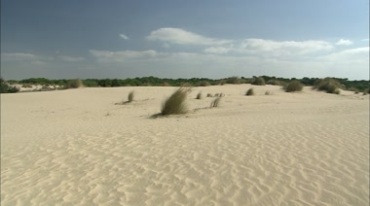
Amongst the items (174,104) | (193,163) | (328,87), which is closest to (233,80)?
(328,87)

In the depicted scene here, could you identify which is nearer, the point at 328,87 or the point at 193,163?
the point at 193,163

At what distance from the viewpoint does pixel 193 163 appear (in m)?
6.75

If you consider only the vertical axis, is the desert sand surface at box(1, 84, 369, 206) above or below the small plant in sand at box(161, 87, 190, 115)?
below

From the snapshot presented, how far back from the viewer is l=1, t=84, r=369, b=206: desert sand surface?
5.26 metres

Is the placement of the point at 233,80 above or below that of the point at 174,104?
above

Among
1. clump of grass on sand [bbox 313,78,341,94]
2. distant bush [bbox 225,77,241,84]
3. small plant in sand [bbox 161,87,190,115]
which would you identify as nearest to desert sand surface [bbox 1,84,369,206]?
small plant in sand [bbox 161,87,190,115]

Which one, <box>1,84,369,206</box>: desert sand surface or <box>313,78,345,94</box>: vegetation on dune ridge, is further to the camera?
<box>313,78,345,94</box>: vegetation on dune ridge

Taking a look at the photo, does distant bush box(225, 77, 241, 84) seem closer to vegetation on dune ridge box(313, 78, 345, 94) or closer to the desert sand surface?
vegetation on dune ridge box(313, 78, 345, 94)

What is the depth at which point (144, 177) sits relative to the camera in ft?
20.2

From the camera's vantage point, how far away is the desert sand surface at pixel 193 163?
17.3 feet

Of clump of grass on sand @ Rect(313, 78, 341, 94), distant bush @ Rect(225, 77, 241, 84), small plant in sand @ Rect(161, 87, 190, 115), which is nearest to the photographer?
small plant in sand @ Rect(161, 87, 190, 115)

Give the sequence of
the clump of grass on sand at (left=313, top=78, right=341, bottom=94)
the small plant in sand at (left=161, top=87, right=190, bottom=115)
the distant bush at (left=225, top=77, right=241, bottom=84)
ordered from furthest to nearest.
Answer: the distant bush at (left=225, top=77, right=241, bottom=84), the clump of grass on sand at (left=313, top=78, right=341, bottom=94), the small plant in sand at (left=161, top=87, right=190, bottom=115)

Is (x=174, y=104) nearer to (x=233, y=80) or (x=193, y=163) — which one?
(x=193, y=163)

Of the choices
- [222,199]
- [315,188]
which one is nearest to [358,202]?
[315,188]
